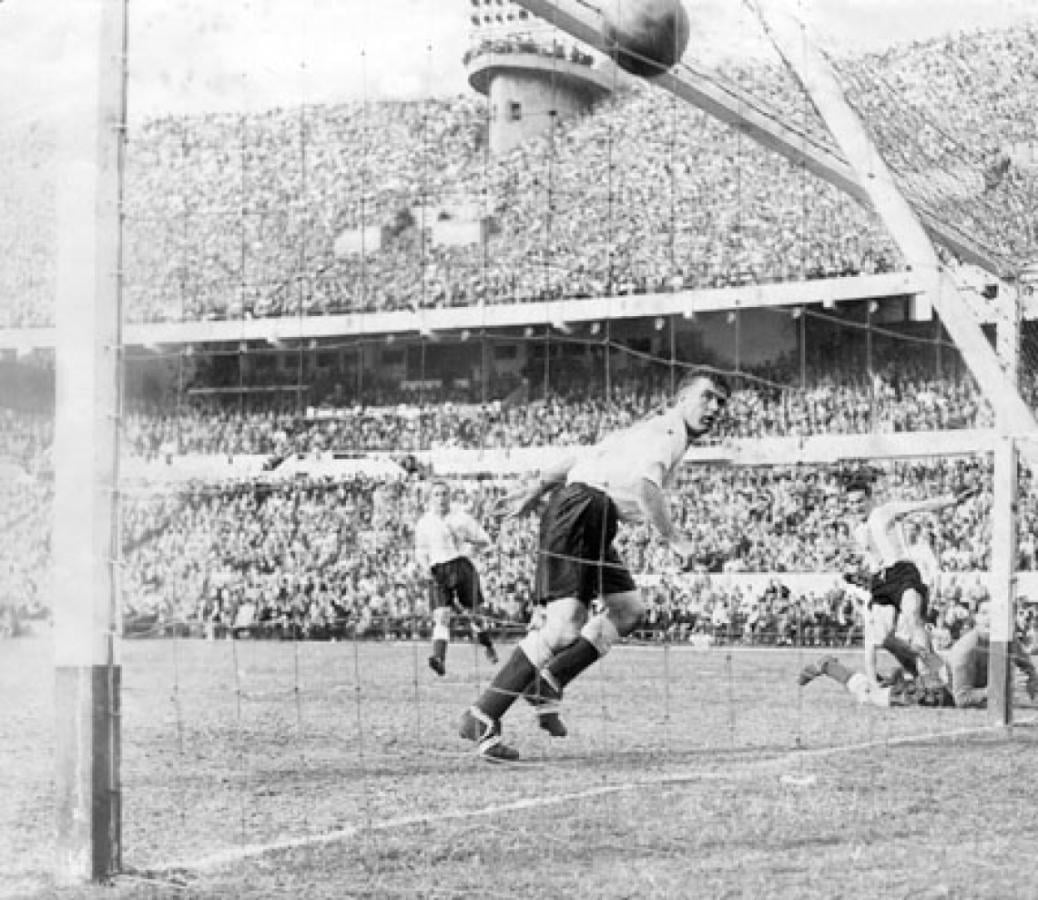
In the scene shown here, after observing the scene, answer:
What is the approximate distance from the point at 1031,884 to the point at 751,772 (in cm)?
276

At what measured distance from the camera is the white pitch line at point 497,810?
5571mm

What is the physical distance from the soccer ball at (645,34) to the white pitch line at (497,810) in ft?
10.6

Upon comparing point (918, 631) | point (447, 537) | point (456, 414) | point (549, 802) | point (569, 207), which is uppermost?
point (569, 207)

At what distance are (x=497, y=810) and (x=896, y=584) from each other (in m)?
6.80

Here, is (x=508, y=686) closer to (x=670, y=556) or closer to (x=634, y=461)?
(x=634, y=461)

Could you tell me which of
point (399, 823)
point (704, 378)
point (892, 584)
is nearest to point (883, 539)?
point (892, 584)

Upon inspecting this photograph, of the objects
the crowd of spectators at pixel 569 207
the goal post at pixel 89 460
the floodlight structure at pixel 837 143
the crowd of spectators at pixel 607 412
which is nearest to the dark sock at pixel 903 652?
the floodlight structure at pixel 837 143

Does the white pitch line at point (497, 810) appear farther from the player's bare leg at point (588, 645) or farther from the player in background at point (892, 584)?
the player in background at point (892, 584)

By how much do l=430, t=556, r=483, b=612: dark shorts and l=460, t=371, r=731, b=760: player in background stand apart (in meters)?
7.35

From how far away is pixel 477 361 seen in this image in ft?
99.9

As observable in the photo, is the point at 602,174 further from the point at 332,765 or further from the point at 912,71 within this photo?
the point at 332,765

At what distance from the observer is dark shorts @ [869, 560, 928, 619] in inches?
503

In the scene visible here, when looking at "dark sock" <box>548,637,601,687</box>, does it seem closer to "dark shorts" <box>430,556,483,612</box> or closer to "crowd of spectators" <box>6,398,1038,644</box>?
"dark shorts" <box>430,556,483,612</box>

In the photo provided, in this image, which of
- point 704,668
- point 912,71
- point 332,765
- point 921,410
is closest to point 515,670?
point 332,765
